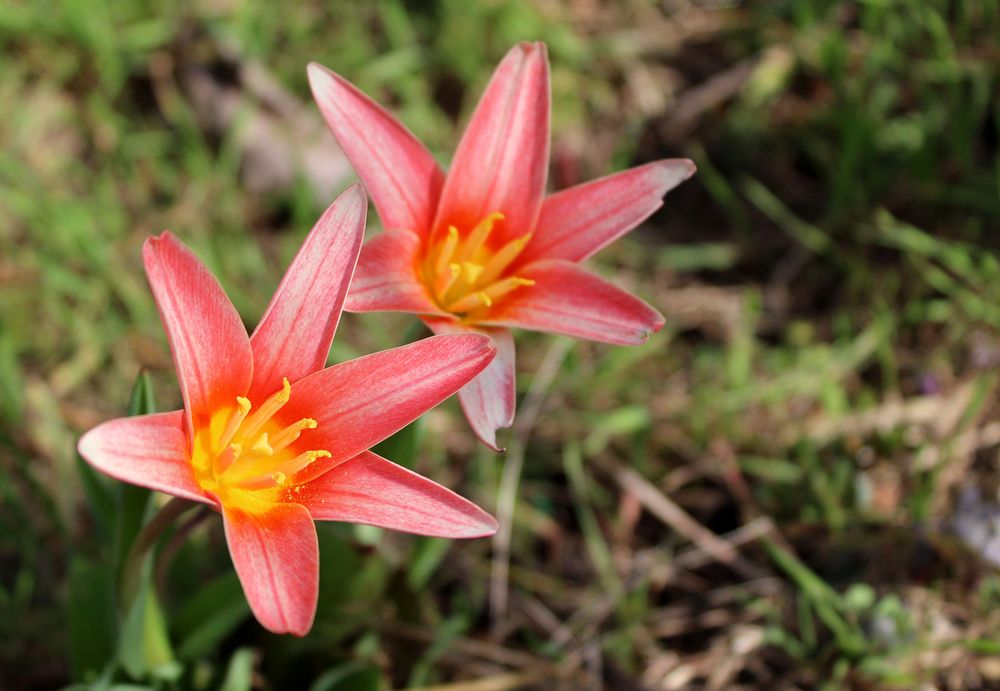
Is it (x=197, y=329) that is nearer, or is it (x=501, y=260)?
(x=197, y=329)

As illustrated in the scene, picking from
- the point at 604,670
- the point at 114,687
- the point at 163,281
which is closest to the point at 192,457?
the point at 163,281

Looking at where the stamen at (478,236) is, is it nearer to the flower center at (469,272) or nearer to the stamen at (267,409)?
the flower center at (469,272)

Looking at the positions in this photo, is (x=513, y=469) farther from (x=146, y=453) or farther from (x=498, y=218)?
(x=146, y=453)

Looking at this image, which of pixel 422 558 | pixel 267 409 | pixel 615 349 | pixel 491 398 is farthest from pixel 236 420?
pixel 615 349

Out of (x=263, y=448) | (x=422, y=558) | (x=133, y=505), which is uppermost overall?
(x=263, y=448)

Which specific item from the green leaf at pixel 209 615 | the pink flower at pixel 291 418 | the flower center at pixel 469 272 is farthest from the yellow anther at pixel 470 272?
the green leaf at pixel 209 615

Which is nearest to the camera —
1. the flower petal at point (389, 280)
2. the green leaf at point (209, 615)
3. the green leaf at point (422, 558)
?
the flower petal at point (389, 280)

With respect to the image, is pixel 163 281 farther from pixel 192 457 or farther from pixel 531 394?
pixel 531 394
